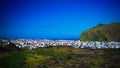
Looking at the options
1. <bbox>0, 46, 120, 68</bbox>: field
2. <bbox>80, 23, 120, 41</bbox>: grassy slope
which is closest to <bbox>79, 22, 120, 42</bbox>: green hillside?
<bbox>80, 23, 120, 41</bbox>: grassy slope

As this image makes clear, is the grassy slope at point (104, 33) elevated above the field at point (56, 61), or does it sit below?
above

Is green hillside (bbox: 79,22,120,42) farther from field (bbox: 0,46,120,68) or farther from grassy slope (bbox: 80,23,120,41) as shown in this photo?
field (bbox: 0,46,120,68)

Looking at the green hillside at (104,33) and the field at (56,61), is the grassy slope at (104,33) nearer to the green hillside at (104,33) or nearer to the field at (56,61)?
the green hillside at (104,33)

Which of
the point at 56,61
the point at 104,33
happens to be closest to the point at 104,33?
the point at 104,33

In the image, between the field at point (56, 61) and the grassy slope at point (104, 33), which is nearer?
the field at point (56, 61)

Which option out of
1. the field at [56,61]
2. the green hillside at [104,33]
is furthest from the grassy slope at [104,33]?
the field at [56,61]

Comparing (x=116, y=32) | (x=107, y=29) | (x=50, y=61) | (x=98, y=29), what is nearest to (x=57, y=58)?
→ (x=50, y=61)

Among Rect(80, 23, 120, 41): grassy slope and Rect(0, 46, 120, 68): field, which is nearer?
Rect(0, 46, 120, 68): field

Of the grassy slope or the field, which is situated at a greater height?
the grassy slope
